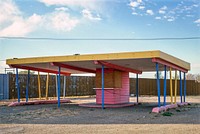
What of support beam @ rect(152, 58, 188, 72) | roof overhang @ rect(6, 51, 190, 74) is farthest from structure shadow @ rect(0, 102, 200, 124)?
roof overhang @ rect(6, 51, 190, 74)

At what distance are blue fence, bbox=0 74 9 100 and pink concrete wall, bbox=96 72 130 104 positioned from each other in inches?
328

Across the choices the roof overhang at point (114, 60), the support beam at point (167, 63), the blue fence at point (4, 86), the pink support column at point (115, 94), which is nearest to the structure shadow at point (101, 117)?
the support beam at point (167, 63)

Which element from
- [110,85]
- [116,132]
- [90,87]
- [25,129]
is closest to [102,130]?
[116,132]

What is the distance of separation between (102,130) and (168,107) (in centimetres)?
690

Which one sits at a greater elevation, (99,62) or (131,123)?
(99,62)

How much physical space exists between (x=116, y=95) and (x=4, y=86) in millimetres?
9483

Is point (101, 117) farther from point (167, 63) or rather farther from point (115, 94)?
point (115, 94)

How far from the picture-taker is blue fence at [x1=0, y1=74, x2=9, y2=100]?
22.1 meters

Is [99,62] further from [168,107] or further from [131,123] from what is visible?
[131,123]

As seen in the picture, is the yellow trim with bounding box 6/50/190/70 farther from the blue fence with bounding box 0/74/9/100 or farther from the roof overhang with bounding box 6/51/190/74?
the blue fence with bounding box 0/74/9/100

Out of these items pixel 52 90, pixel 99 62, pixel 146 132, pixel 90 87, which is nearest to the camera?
pixel 146 132

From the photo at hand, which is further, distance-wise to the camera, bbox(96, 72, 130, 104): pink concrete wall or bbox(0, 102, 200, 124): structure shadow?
bbox(96, 72, 130, 104): pink concrete wall

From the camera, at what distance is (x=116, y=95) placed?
17.1 metres

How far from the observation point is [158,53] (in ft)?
39.8
